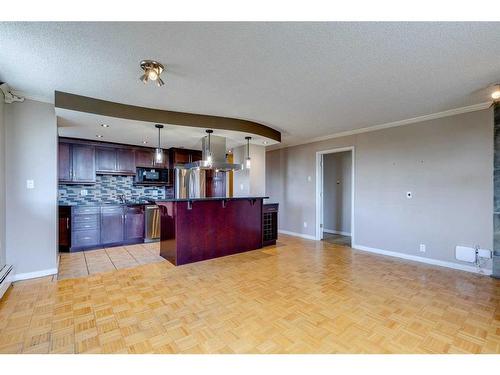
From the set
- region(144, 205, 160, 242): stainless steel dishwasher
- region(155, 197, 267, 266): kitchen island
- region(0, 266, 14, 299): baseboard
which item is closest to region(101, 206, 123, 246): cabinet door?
region(144, 205, 160, 242): stainless steel dishwasher

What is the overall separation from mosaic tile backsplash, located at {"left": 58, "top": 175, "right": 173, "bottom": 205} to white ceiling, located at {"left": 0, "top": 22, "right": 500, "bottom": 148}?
2.45 m

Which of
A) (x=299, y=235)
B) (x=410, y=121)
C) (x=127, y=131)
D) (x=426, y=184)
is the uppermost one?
(x=410, y=121)

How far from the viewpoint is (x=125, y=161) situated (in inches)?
199

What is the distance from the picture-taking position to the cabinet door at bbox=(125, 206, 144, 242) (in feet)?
15.6

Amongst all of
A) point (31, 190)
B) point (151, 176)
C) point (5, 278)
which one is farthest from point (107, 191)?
point (5, 278)

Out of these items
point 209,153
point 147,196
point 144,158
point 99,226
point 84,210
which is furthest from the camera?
point 147,196

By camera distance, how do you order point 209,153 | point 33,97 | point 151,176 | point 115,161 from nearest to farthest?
point 33,97 → point 209,153 → point 115,161 → point 151,176

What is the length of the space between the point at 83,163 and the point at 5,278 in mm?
2608

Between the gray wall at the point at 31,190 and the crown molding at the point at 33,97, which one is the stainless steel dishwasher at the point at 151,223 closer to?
the gray wall at the point at 31,190

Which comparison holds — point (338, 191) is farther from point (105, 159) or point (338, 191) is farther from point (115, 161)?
point (105, 159)

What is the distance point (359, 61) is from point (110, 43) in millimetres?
2087

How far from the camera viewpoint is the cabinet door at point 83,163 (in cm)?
449

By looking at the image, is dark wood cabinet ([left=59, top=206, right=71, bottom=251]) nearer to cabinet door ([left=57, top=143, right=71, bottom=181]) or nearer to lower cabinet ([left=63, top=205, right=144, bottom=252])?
lower cabinet ([left=63, top=205, right=144, bottom=252])

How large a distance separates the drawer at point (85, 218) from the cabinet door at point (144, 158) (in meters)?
1.38
